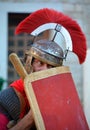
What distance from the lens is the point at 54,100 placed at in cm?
294

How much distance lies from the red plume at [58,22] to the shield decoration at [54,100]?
36cm

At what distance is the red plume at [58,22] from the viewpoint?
3355 mm

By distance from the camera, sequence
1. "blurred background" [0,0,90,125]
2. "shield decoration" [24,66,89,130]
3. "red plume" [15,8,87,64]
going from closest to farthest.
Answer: "shield decoration" [24,66,89,130]
"red plume" [15,8,87,64]
"blurred background" [0,0,90,125]

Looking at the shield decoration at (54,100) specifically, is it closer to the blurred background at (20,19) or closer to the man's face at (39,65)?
the man's face at (39,65)

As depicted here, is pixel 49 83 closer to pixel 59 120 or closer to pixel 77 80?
pixel 59 120

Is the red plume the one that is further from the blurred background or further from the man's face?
the blurred background

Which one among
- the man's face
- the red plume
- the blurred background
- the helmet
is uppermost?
the red plume

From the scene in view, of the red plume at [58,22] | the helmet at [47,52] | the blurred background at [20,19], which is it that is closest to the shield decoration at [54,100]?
the helmet at [47,52]

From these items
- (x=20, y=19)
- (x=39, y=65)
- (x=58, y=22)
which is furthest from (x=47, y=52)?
(x=20, y=19)

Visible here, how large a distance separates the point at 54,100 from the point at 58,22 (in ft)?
2.13

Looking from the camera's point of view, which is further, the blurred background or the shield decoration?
the blurred background

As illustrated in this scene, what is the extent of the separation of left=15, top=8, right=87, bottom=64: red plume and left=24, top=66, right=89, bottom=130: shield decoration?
0.36 metres

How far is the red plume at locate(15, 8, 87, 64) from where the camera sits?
3.36 meters

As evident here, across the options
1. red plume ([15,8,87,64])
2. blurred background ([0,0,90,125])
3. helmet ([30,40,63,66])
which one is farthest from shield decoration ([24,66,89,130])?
blurred background ([0,0,90,125])
